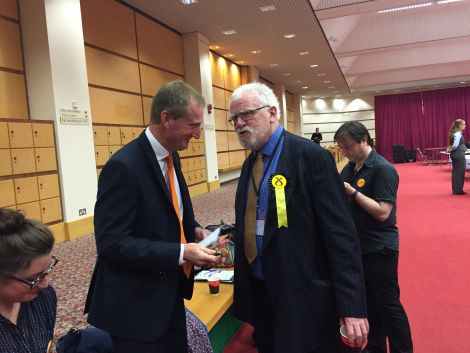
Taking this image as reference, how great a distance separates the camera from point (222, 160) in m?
11.0

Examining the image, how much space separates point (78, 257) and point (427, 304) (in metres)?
3.28

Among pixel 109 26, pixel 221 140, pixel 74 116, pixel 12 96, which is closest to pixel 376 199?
pixel 74 116

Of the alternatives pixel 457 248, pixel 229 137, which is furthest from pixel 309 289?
pixel 229 137

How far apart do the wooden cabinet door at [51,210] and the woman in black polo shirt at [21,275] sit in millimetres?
3954

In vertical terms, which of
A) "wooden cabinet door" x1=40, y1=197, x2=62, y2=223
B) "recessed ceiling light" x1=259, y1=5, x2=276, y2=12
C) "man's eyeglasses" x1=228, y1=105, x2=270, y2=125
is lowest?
"wooden cabinet door" x1=40, y1=197, x2=62, y2=223

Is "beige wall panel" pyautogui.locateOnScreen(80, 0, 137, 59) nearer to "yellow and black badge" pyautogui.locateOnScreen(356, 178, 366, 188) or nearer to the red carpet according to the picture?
"yellow and black badge" pyautogui.locateOnScreen(356, 178, 366, 188)

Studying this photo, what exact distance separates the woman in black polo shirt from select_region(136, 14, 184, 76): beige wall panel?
674 centimetres

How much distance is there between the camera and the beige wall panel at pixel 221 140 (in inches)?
418

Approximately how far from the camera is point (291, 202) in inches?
51.9

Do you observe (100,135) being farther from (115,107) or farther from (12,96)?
(12,96)

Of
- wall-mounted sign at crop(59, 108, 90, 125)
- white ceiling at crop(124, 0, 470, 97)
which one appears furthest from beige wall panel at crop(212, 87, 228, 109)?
wall-mounted sign at crop(59, 108, 90, 125)

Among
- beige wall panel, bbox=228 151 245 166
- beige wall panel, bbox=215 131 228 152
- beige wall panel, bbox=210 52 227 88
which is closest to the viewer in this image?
beige wall panel, bbox=210 52 227 88

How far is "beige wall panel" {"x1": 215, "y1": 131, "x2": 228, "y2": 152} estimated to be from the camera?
34.9 ft

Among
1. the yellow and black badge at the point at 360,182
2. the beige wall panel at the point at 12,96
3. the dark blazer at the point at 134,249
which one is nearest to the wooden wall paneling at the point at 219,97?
the beige wall panel at the point at 12,96
